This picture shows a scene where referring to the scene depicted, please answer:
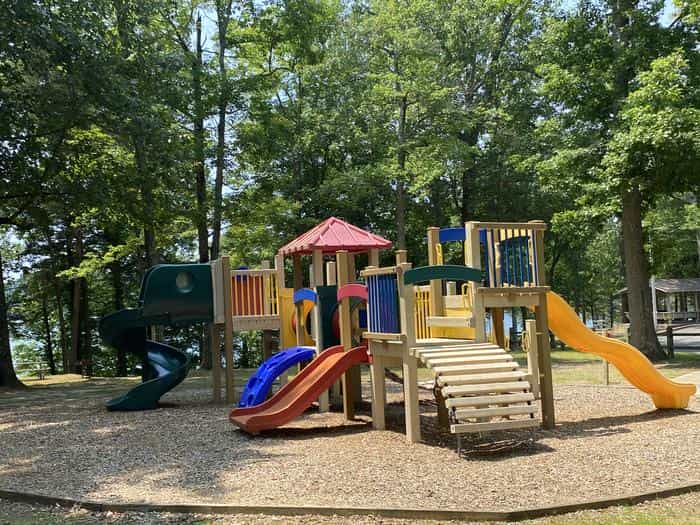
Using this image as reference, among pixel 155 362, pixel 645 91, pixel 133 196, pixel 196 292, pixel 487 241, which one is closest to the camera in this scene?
pixel 487 241

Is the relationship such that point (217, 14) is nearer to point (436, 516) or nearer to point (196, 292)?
point (196, 292)

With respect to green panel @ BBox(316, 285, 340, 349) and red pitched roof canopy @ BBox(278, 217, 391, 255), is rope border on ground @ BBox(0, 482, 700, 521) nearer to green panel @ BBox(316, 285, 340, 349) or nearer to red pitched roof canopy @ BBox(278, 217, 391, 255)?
green panel @ BBox(316, 285, 340, 349)

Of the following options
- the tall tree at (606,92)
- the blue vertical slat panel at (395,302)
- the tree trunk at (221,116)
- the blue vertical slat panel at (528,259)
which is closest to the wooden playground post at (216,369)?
the blue vertical slat panel at (395,302)

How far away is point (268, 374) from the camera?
1073 centimetres

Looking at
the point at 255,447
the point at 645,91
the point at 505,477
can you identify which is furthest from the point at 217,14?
the point at 505,477

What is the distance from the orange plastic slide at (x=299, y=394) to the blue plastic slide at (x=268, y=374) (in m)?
0.52

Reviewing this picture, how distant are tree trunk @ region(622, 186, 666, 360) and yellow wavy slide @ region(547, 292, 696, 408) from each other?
31.6 ft

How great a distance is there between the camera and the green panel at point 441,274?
28.8 ft

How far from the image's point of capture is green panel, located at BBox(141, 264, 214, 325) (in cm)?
1299

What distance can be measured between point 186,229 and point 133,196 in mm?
9099

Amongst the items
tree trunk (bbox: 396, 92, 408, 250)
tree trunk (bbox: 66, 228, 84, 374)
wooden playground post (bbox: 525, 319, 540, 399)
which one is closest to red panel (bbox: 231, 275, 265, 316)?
wooden playground post (bbox: 525, 319, 540, 399)

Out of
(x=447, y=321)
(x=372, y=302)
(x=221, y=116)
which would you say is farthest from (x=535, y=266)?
(x=221, y=116)

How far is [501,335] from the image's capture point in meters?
10.9

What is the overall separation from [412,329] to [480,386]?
116cm
